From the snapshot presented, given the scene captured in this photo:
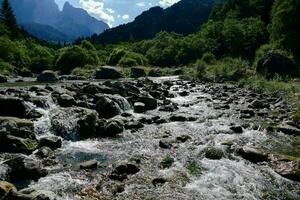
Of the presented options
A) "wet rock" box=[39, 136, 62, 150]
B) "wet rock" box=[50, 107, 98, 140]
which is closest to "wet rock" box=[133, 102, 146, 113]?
"wet rock" box=[50, 107, 98, 140]

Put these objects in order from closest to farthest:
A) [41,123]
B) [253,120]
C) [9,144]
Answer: [9,144], [41,123], [253,120]

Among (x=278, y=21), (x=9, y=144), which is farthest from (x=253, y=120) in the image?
(x=278, y=21)

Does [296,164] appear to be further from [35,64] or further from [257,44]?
[35,64]

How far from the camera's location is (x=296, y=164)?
2072cm

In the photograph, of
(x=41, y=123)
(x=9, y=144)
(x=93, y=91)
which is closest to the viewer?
(x=9, y=144)

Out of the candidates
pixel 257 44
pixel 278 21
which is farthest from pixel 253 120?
pixel 257 44

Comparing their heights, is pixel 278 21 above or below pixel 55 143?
above

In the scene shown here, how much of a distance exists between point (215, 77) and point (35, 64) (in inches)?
2177

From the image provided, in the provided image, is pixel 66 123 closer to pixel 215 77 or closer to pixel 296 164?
pixel 296 164

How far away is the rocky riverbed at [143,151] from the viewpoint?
693 inches

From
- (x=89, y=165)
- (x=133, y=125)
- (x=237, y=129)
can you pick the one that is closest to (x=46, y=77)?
(x=133, y=125)

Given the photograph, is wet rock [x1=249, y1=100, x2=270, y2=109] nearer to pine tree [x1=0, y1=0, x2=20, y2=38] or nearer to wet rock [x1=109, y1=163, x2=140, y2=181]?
wet rock [x1=109, y1=163, x2=140, y2=181]

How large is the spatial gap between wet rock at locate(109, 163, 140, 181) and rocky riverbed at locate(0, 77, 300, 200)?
0.16ft

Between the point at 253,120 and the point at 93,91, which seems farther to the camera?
the point at 93,91
